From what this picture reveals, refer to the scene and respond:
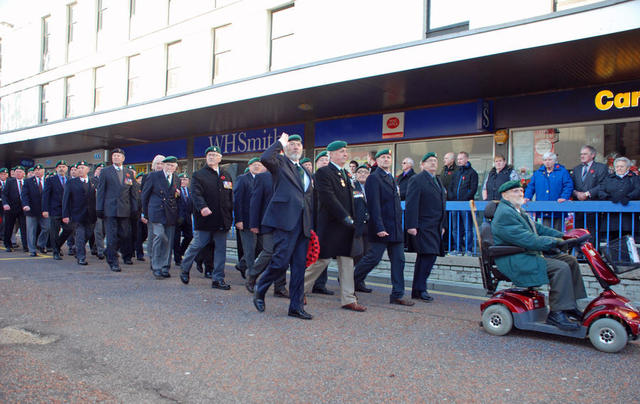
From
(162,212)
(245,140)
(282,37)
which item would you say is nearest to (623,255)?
(162,212)

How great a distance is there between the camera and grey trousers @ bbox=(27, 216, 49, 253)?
11.1 meters

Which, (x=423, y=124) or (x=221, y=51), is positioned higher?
(x=221, y=51)

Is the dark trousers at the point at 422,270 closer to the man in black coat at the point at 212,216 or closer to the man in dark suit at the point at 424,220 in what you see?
the man in dark suit at the point at 424,220

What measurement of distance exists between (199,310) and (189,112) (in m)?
9.92

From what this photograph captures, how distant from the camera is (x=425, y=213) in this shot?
6812 mm

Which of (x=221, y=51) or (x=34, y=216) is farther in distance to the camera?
(x=221, y=51)

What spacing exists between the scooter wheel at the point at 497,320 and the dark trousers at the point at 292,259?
1.91 meters

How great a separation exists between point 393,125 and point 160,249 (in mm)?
7456

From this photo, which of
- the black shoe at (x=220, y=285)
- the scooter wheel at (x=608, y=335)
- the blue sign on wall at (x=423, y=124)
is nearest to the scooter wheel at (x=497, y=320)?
the scooter wheel at (x=608, y=335)

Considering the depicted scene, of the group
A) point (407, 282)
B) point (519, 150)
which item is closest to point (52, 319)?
point (407, 282)

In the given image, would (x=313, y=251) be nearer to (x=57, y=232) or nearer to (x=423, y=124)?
(x=57, y=232)

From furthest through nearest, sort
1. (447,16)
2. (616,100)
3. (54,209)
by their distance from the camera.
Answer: (447,16) → (54,209) → (616,100)

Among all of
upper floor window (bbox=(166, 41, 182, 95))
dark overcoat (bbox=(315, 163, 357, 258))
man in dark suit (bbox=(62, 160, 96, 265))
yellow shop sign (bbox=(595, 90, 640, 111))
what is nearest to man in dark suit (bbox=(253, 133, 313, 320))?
dark overcoat (bbox=(315, 163, 357, 258))

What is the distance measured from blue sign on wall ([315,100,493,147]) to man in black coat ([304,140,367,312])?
21.6ft
